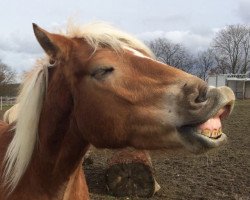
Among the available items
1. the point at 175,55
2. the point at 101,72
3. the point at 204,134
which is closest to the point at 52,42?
the point at 101,72

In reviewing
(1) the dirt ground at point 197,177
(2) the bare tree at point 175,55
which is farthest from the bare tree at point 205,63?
(1) the dirt ground at point 197,177

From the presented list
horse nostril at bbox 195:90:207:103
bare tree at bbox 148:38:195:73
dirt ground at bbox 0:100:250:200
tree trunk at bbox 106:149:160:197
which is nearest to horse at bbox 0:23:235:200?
horse nostril at bbox 195:90:207:103

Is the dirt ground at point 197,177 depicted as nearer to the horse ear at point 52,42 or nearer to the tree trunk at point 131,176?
the tree trunk at point 131,176

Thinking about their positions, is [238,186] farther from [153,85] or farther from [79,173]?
[153,85]

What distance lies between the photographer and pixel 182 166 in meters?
9.75

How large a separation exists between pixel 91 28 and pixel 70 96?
576 mm

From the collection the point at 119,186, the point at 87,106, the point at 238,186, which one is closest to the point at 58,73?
the point at 87,106

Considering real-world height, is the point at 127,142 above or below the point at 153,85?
below

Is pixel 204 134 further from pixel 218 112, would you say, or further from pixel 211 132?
pixel 218 112

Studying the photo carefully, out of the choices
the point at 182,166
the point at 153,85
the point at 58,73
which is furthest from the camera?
the point at 182,166

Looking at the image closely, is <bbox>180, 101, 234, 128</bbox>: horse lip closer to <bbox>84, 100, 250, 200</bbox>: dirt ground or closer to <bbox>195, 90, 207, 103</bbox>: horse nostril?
<bbox>195, 90, 207, 103</bbox>: horse nostril

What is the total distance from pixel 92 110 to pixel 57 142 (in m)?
0.53

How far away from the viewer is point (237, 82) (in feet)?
214

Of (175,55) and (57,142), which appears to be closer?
(57,142)
